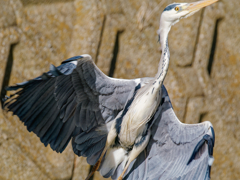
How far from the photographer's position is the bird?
1885 millimetres

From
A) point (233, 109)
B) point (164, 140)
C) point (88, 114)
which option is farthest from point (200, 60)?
point (88, 114)

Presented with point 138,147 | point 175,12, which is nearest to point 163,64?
point 175,12

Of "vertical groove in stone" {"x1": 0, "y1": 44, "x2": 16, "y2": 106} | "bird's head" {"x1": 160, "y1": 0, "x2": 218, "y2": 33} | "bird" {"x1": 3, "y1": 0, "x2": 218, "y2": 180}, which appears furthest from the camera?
"vertical groove in stone" {"x1": 0, "y1": 44, "x2": 16, "y2": 106}

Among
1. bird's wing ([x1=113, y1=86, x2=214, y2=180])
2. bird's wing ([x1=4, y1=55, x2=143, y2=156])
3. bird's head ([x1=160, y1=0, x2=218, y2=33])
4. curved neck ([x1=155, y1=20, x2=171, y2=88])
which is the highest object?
bird's head ([x1=160, y1=0, x2=218, y2=33])

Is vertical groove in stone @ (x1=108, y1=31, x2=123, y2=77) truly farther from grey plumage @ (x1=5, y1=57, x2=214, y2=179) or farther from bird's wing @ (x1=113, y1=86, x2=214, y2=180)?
bird's wing @ (x1=113, y1=86, x2=214, y2=180)

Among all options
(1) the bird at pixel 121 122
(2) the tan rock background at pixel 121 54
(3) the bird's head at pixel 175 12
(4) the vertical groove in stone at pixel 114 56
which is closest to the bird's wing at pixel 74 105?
(1) the bird at pixel 121 122

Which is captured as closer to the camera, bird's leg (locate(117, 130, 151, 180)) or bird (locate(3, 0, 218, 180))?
bird (locate(3, 0, 218, 180))

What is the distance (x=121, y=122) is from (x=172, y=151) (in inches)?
16.6

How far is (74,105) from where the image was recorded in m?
2.03

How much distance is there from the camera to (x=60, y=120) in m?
2.03

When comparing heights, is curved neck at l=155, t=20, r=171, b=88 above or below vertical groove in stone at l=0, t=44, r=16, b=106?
above

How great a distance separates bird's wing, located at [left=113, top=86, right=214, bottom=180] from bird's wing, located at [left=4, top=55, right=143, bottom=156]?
31 cm

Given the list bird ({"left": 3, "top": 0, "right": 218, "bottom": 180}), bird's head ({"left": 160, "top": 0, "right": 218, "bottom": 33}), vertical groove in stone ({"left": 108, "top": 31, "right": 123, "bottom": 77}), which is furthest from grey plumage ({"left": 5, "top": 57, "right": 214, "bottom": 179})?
vertical groove in stone ({"left": 108, "top": 31, "right": 123, "bottom": 77})

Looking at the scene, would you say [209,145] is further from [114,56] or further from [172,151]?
[114,56]
